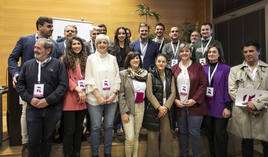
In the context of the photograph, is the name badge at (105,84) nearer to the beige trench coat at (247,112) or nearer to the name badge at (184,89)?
the name badge at (184,89)

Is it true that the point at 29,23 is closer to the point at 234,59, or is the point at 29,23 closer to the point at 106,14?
the point at 106,14

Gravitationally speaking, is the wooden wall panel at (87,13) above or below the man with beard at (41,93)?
above

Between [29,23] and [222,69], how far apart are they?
5077 millimetres

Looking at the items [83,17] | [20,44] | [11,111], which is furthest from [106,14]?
[11,111]

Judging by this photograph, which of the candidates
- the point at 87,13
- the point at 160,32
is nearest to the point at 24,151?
the point at 160,32

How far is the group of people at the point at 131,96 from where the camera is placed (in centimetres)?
218

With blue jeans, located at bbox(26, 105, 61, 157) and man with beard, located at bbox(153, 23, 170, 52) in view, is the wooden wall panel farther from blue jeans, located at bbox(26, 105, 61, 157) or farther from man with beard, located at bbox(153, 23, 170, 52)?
blue jeans, located at bbox(26, 105, 61, 157)

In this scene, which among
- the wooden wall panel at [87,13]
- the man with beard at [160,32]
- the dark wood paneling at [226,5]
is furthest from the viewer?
the wooden wall panel at [87,13]

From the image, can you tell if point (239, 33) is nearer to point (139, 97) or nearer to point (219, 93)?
point (219, 93)

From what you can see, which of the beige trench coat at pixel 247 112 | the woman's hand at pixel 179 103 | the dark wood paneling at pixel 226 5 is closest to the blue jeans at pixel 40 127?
the woman's hand at pixel 179 103

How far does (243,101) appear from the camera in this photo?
2.43m

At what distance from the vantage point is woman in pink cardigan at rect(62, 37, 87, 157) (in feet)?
7.57

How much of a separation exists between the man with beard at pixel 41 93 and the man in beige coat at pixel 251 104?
7.20 feet

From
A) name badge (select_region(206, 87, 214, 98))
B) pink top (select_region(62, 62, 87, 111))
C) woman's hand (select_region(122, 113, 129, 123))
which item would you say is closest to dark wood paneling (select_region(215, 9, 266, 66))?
name badge (select_region(206, 87, 214, 98))
